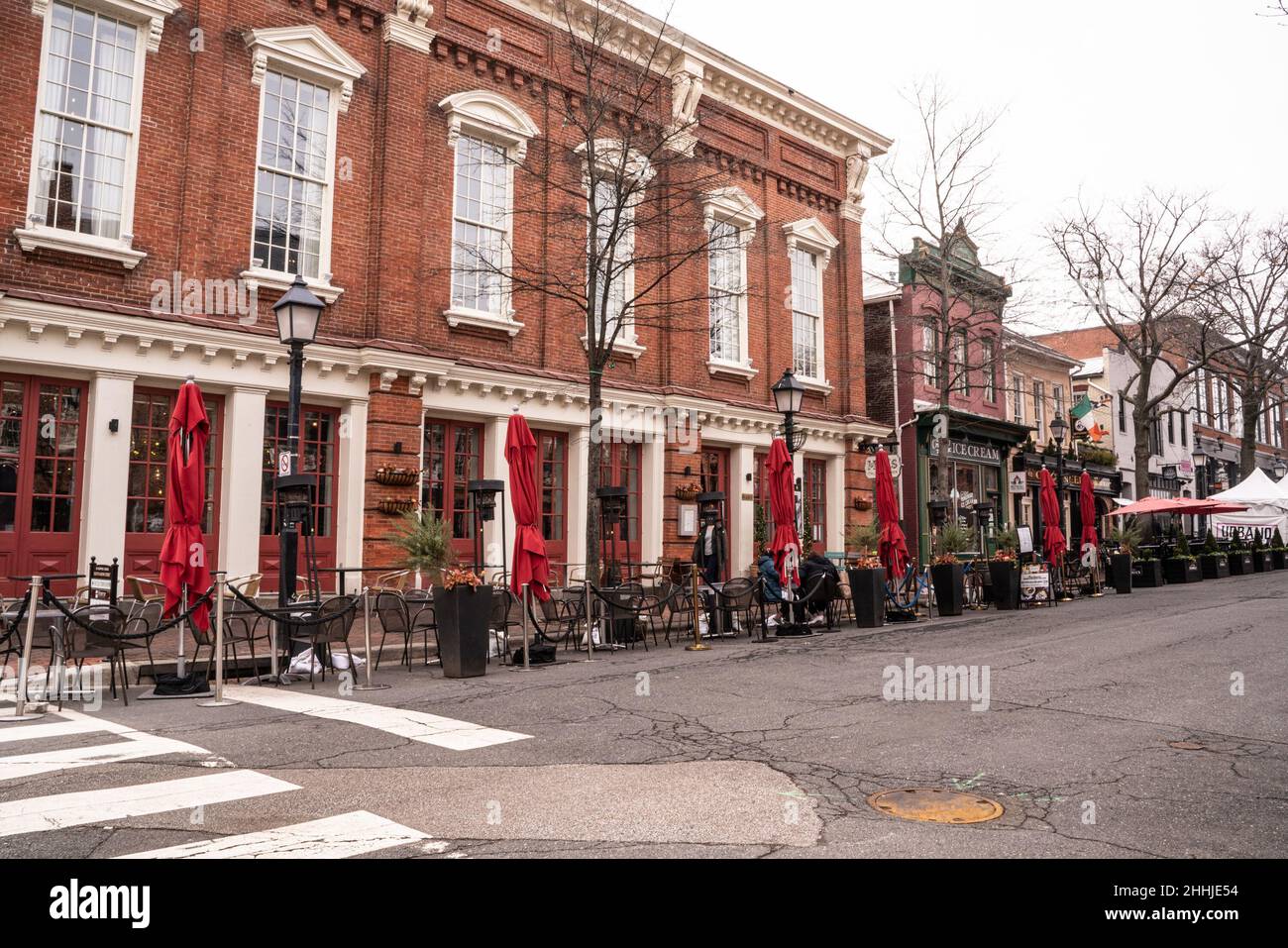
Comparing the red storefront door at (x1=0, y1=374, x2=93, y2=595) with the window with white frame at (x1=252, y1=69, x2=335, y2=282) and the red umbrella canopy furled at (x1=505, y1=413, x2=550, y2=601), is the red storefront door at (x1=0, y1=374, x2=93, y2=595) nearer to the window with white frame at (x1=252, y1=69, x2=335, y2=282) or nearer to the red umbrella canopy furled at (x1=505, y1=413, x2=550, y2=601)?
the window with white frame at (x1=252, y1=69, x2=335, y2=282)

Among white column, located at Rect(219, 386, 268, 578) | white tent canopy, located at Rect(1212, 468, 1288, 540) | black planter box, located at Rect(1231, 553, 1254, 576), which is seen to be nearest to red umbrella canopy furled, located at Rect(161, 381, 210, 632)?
white column, located at Rect(219, 386, 268, 578)

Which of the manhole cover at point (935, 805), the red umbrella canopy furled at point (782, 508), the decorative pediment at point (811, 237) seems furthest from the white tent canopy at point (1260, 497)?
the manhole cover at point (935, 805)

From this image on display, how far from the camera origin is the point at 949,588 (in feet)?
57.7

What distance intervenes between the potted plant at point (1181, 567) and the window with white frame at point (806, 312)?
1331 cm

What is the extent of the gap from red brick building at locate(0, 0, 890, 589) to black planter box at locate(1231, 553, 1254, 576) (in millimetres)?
20647

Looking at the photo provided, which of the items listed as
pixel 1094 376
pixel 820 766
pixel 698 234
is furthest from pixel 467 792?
pixel 1094 376

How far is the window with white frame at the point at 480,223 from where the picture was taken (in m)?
16.2

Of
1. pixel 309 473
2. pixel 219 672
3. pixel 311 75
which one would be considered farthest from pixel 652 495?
pixel 219 672

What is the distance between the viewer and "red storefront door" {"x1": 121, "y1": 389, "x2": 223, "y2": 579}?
12.7 metres

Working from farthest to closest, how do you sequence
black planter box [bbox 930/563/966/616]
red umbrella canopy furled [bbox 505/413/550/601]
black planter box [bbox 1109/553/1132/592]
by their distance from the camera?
1. black planter box [bbox 1109/553/1132/592]
2. black planter box [bbox 930/563/966/616]
3. red umbrella canopy furled [bbox 505/413/550/601]

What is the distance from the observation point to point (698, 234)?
17.6 metres

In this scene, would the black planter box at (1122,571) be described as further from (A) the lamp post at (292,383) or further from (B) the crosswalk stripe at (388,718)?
(B) the crosswalk stripe at (388,718)

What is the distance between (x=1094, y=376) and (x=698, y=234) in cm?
2763

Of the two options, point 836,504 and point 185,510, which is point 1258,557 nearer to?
point 836,504
